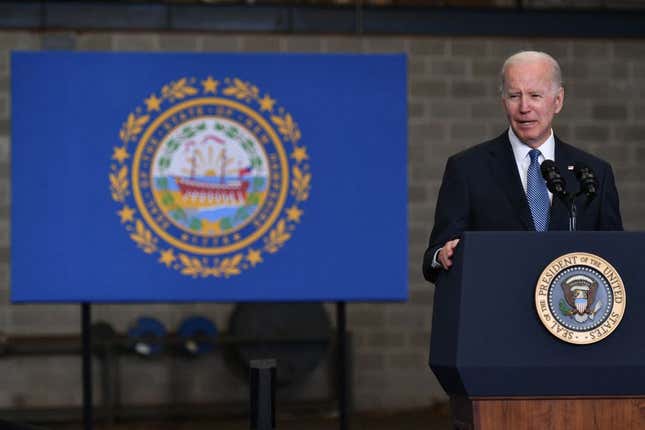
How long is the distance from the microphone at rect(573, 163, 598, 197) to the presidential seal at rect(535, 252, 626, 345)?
266 millimetres

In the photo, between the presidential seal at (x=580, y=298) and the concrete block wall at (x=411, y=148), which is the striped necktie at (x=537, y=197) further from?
the concrete block wall at (x=411, y=148)

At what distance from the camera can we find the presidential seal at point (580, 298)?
2.38m

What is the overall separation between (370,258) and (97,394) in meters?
3.16

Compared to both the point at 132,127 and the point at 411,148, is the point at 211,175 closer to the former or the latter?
the point at 132,127

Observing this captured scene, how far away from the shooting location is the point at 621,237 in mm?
2412

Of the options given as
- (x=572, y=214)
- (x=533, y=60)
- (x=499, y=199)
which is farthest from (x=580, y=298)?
(x=533, y=60)

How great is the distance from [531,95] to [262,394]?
90 centimetres

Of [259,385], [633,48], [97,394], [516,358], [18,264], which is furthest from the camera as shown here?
[633,48]

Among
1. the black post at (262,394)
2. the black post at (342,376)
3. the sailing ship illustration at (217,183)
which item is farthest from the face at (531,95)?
the black post at (342,376)

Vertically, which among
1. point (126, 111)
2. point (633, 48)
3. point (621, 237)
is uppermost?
point (633, 48)

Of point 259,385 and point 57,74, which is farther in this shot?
point 57,74

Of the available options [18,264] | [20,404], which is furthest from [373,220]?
[20,404]

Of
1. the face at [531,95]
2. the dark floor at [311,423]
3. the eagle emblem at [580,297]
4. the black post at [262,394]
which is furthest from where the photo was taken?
the dark floor at [311,423]

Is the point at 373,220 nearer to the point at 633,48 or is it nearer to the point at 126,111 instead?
the point at 126,111
